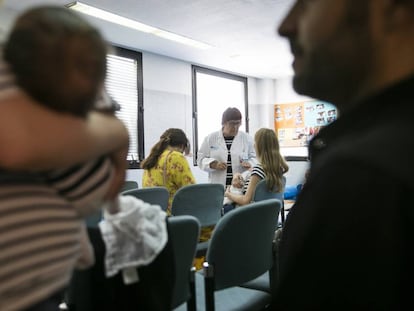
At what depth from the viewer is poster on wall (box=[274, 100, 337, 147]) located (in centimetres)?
730

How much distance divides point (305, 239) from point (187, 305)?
113 centimetres

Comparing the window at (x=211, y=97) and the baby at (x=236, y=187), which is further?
the window at (x=211, y=97)

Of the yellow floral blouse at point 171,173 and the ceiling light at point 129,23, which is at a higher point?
the ceiling light at point 129,23

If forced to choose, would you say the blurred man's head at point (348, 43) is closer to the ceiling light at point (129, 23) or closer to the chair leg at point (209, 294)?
the chair leg at point (209, 294)

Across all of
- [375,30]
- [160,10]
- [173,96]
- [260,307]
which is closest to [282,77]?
[173,96]

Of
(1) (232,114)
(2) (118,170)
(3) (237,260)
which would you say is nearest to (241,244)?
(3) (237,260)

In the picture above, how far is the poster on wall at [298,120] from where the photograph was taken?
24.0ft

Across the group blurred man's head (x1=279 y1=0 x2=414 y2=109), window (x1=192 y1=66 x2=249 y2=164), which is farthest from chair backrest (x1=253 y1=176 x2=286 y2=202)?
window (x1=192 y1=66 x2=249 y2=164)

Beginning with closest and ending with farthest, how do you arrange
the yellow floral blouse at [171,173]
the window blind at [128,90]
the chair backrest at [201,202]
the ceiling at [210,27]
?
the chair backrest at [201,202] < the yellow floral blouse at [171,173] < the ceiling at [210,27] < the window blind at [128,90]

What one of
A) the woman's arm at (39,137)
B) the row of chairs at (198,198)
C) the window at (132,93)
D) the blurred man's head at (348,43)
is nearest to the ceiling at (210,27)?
the window at (132,93)

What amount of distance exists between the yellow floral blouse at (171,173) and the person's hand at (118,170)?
216 centimetres

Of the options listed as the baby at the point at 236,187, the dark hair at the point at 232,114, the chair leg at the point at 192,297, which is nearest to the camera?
the chair leg at the point at 192,297

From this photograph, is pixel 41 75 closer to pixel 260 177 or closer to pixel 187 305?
pixel 187 305

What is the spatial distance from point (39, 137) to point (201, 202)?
2.31 meters
